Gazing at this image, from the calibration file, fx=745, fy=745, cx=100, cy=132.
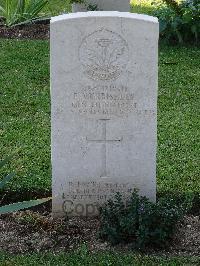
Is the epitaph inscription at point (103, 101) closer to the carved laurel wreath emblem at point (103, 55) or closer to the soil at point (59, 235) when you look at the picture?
the carved laurel wreath emblem at point (103, 55)

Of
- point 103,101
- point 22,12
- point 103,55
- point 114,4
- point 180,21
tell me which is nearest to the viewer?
point 103,55

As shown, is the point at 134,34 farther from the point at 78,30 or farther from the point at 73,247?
the point at 73,247

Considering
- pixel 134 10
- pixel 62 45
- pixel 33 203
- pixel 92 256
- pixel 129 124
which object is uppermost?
pixel 134 10

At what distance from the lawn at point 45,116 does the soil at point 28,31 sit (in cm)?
38

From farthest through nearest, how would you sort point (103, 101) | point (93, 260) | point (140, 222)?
point (103, 101)
point (140, 222)
point (93, 260)

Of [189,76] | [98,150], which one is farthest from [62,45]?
[189,76]

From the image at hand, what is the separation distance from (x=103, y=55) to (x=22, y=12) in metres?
5.62

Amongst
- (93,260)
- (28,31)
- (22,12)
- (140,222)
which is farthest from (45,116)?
(22,12)

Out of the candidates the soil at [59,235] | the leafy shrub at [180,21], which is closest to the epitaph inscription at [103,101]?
the soil at [59,235]

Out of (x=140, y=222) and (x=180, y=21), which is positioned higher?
(x=180, y=21)

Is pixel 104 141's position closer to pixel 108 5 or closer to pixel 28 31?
pixel 108 5

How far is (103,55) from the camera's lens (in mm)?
4992

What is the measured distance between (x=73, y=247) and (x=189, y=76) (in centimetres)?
401

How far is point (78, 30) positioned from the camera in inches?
194
